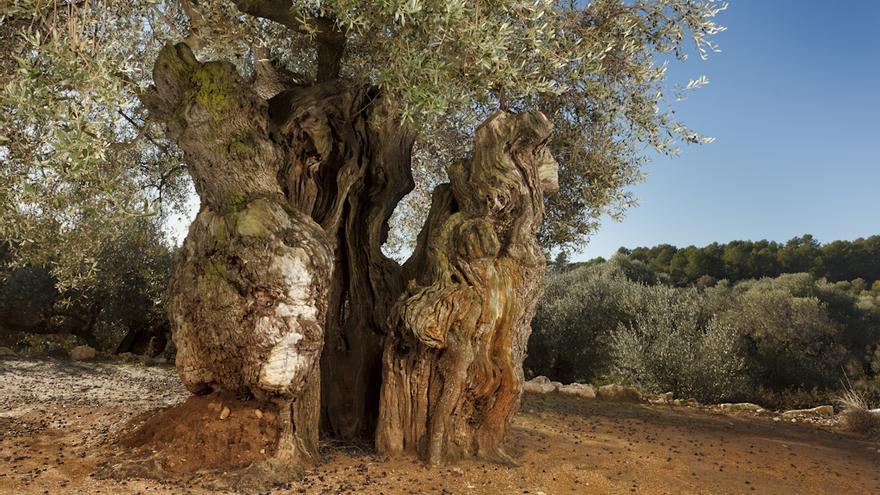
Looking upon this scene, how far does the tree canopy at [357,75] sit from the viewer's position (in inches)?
223

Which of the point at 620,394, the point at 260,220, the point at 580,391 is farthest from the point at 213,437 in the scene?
the point at 620,394

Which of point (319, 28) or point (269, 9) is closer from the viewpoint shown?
point (269, 9)

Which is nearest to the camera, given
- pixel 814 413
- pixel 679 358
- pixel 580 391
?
pixel 814 413

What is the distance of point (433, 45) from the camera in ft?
20.5

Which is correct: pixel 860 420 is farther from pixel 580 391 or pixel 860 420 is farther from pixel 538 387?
pixel 538 387

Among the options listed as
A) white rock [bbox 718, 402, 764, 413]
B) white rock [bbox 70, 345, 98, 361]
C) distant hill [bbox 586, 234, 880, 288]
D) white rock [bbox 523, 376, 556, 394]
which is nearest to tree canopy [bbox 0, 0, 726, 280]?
white rock [bbox 523, 376, 556, 394]

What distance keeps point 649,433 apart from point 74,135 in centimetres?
828

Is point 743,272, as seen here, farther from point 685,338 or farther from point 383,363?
point 383,363

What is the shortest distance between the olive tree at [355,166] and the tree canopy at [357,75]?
0.04 meters

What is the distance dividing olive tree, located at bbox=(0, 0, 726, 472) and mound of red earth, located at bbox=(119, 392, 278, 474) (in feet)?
0.61

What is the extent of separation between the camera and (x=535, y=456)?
7.32 m

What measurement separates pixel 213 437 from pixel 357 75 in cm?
470

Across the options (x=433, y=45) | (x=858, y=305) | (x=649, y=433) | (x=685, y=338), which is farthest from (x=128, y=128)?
(x=858, y=305)

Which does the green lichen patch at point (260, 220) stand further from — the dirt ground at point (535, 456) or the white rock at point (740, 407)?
the white rock at point (740, 407)
